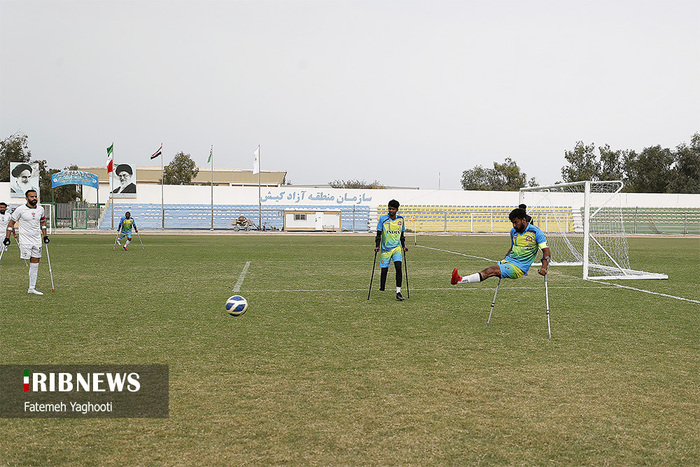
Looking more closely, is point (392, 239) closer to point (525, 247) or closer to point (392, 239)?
point (392, 239)

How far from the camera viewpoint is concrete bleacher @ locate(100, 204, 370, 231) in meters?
55.0

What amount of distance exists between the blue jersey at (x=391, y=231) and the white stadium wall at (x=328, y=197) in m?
47.2

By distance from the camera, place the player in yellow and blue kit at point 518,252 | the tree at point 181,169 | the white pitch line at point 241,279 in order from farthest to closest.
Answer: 1. the tree at point 181,169
2. the white pitch line at point 241,279
3. the player in yellow and blue kit at point 518,252

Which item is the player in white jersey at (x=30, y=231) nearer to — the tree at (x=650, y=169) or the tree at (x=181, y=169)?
the tree at (x=181, y=169)

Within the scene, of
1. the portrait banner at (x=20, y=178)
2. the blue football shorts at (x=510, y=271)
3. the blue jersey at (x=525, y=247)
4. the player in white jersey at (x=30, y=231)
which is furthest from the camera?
the portrait banner at (x=20, y=178)

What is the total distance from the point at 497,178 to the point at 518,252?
8746cm

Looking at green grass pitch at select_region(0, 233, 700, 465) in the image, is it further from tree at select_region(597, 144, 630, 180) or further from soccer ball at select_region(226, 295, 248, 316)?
tree at select_region(597, 144, 630, 180)

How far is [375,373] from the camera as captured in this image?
6.22m

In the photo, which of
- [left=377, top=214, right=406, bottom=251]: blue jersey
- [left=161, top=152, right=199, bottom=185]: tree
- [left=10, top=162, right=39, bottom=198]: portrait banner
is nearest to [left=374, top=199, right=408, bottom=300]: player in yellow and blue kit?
[left=377, top=214, right=406, bottom=251]: blue jersey

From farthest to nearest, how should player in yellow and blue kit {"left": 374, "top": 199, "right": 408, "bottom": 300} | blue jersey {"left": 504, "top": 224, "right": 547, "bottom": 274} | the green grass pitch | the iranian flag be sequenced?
the iranian flag → player in yellow and blue kit {"left": 374, "top": 199, "right": 408, "bottom": 300} → blue jersey {"left": 504, "top": 224, "right": 547, "bottom": 274} → the green grass pitch

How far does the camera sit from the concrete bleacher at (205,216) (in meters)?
55.0

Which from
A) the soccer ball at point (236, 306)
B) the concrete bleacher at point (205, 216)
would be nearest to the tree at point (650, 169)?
the concrete bleacher at point (205, 216)

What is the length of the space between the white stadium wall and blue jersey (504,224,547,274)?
49834 millimetres

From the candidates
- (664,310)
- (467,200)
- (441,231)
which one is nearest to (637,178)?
(467,200)
